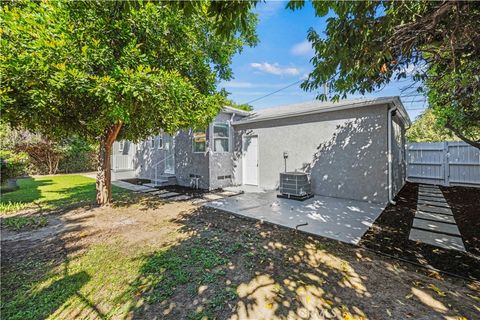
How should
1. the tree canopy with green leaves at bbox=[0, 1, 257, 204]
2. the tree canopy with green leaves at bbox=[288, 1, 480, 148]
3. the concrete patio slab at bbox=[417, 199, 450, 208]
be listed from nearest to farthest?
1. the tree canopy with green leaves at bbox=[288, 1, 480, 148]
2. the tree canopy with green leaves at bbox=[0, 1, 257, 204]
3. the concrete patio slab at bbox=[417, 199, 450, 208]

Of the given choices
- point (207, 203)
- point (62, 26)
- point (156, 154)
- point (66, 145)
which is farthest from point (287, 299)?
point (66, 145)

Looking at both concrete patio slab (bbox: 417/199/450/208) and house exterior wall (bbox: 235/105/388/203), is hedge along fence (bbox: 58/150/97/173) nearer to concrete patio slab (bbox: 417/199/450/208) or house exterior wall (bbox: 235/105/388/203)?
house exterior wall (bbox: 235/105/388/203)

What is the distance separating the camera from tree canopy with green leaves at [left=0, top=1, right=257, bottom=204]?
3.68 meters

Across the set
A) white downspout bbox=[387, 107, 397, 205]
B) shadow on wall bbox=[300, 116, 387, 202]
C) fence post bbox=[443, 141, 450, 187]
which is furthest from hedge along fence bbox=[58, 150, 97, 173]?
fence post bbox=[443, 141, 450, 187]

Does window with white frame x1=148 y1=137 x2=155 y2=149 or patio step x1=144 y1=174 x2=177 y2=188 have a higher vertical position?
window with white frame x1=148 y1=137 x2=155 y2=149

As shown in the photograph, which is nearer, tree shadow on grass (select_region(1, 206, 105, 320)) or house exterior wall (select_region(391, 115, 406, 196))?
tree shadow on grass (select_region(1, 206, 105, 320))

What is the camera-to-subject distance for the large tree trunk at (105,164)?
6.55 metres

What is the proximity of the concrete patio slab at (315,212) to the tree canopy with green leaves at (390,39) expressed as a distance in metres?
2.99

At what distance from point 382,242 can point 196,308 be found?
140 inches

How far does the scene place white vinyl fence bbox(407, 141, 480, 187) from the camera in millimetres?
9344

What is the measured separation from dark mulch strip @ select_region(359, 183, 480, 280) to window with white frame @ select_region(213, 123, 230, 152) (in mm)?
6805

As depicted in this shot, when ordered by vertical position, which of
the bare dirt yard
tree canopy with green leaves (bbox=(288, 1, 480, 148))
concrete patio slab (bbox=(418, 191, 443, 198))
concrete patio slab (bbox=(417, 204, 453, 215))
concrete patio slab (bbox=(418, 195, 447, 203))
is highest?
tree canopy with green leaves (bbox=(288, 1, 480, 148))

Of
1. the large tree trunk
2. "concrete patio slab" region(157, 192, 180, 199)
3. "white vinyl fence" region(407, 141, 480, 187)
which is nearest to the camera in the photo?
the large tree trunk

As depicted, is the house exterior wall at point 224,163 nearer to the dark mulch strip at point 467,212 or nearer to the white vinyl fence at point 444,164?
the dark mulch strip at point 467,212
